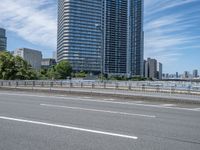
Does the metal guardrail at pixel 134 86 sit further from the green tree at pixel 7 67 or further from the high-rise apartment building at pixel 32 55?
the high-rise apartment building at pixel 32 55

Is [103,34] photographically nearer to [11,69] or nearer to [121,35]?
[11,69]

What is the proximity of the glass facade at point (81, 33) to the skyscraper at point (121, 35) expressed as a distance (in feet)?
11.4

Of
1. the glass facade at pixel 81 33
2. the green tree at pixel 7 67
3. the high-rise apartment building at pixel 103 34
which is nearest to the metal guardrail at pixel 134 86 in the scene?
the high-rise apartment building at pixel 103 34

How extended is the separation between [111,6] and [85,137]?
81.6m

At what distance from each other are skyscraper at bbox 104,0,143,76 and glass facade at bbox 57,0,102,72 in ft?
11.4

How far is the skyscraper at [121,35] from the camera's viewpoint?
292 ft

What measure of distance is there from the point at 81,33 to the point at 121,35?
2290 cm

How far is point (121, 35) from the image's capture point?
324ft

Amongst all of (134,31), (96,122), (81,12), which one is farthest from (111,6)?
(96,122)

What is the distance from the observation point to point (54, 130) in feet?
31.1

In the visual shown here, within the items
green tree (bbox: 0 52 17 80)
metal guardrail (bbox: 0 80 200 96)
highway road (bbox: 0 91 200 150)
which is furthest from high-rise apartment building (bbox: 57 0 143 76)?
highway road (bbox: 0 91 200 150)

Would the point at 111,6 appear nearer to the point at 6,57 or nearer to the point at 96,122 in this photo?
the point at 6,57

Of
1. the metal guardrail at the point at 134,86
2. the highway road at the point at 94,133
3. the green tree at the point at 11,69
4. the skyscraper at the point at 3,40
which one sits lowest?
the highway road at the point at 94,133

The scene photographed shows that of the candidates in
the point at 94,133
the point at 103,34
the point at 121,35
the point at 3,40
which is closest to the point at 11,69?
the point at 121,35
